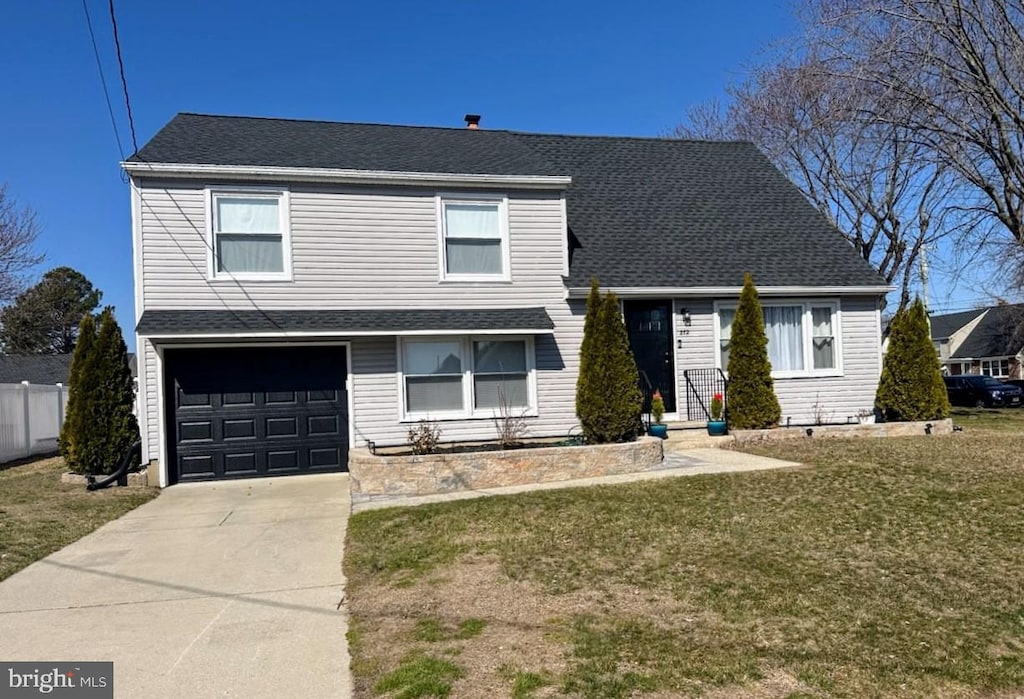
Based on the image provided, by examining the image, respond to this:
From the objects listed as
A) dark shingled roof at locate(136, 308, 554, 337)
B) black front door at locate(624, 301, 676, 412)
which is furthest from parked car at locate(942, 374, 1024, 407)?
dark shingled roof at locate(136, 308, 554, 337)

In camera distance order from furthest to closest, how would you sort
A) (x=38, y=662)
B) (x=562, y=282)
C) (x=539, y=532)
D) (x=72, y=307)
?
1. (x=72, y=307)
2. (x=562, y=282)
3. (x=539, y=532)
4. (x=38, y=662)

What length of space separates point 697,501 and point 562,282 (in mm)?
5951

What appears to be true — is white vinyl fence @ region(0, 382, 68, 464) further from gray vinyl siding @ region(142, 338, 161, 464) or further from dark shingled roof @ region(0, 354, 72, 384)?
dark shingled roof @ region(0, 354, 72, 384)

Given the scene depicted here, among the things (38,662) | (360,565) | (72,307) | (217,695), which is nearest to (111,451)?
(360,565)

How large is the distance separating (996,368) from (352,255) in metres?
53.0

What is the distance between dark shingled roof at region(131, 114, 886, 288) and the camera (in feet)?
42.2

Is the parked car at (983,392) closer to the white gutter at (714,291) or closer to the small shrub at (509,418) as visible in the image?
the white gutter at (714,291)

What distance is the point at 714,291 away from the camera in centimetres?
1336

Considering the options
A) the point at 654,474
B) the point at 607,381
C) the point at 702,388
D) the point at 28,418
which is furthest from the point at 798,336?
the point at 28,418

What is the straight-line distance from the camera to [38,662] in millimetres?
4418

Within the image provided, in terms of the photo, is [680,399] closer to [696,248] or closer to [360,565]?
[696,248]

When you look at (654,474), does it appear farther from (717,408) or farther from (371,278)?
(371,278)

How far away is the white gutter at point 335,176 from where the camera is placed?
11422 millimetres

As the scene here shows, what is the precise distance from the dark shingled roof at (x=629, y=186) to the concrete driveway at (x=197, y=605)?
6.33 m
